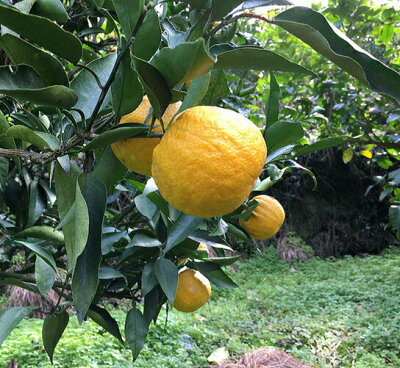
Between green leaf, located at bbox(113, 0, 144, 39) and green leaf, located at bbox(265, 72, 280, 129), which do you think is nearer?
green leaf, located at bbox(113, 0, 144, 39)

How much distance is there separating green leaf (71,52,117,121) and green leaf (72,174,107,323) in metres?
0.09

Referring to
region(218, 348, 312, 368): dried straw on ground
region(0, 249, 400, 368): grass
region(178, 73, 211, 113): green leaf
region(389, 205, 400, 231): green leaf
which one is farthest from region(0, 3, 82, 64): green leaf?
region(218, 348, 312, 368): dried straw on ground

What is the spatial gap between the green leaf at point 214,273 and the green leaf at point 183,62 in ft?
2.16

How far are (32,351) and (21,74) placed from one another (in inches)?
87.3

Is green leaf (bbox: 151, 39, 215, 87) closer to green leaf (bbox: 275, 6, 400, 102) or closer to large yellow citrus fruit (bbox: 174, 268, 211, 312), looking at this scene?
green leaf (bbox: 275, 6, 400, 102)

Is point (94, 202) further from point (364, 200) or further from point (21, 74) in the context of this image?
point (364, 200)

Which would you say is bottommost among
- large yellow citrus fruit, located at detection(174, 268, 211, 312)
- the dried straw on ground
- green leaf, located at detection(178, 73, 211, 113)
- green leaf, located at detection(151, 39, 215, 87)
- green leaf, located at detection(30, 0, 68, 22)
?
the dried straw on ground

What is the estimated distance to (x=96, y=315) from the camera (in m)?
0.89

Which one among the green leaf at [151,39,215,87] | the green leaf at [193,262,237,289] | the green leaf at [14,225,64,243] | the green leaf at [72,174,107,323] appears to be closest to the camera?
the green leaf at [151,39,215,87]

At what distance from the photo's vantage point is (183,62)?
33 centimetres

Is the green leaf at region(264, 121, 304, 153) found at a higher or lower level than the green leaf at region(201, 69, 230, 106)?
lower

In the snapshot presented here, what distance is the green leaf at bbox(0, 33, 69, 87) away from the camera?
38cm

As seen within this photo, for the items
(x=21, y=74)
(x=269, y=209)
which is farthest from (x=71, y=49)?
(x=269, y=209)

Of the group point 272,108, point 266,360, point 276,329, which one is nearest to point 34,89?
point 272,108
